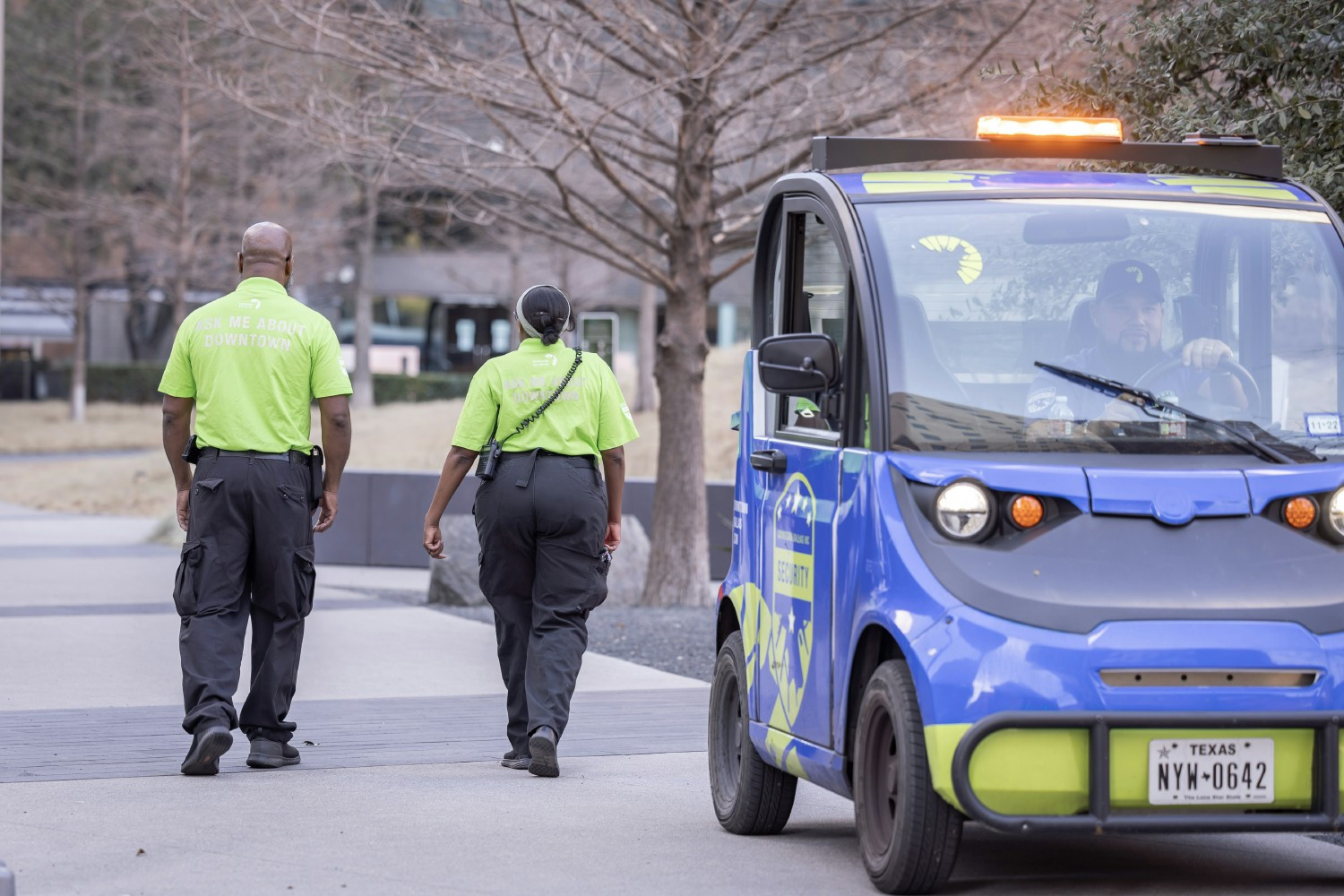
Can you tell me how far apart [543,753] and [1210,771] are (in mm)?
3217

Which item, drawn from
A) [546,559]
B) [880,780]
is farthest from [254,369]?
[880,780]

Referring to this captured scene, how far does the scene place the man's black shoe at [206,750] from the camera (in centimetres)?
743

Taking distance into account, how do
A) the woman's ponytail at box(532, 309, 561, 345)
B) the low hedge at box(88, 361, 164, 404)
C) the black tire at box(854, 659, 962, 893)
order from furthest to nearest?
the low hedge at box(88, 361, 164, 404), the woman's ponytail at box(532, 309, 561, 345), the black tire at box(854, 659, 962, 893)

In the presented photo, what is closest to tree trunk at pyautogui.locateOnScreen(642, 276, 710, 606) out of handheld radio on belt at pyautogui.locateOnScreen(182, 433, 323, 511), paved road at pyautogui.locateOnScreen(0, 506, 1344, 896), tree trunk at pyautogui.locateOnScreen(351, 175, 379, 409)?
paved road at pyautogui.locateOnScreen(0, 506, 1344, 896)

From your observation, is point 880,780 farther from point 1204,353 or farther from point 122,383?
point 122,383

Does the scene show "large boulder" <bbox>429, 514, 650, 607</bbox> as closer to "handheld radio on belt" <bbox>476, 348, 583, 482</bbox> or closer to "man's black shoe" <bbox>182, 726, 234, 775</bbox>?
"handheld radio on belt" <bbox>476, 348, 583, 482</bbox>

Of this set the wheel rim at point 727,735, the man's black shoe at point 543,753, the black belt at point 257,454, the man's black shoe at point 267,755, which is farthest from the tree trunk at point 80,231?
the wheel rim at point 727,735

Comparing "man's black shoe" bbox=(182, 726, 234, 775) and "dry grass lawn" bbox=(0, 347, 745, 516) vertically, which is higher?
"dry grass lawn" bbox=(0, 347, 745, 516)

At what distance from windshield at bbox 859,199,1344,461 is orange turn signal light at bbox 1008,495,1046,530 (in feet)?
0.89

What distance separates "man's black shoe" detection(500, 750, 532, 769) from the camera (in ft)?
25.9

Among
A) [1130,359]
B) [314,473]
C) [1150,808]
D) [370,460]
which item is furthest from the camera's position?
[370,460]

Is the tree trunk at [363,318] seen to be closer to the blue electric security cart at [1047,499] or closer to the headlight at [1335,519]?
the blue electric security cart at [1047,499]

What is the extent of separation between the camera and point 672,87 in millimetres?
13836

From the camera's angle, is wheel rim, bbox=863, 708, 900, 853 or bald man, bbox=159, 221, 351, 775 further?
bald man, bbox=159, 221, 351, 775
